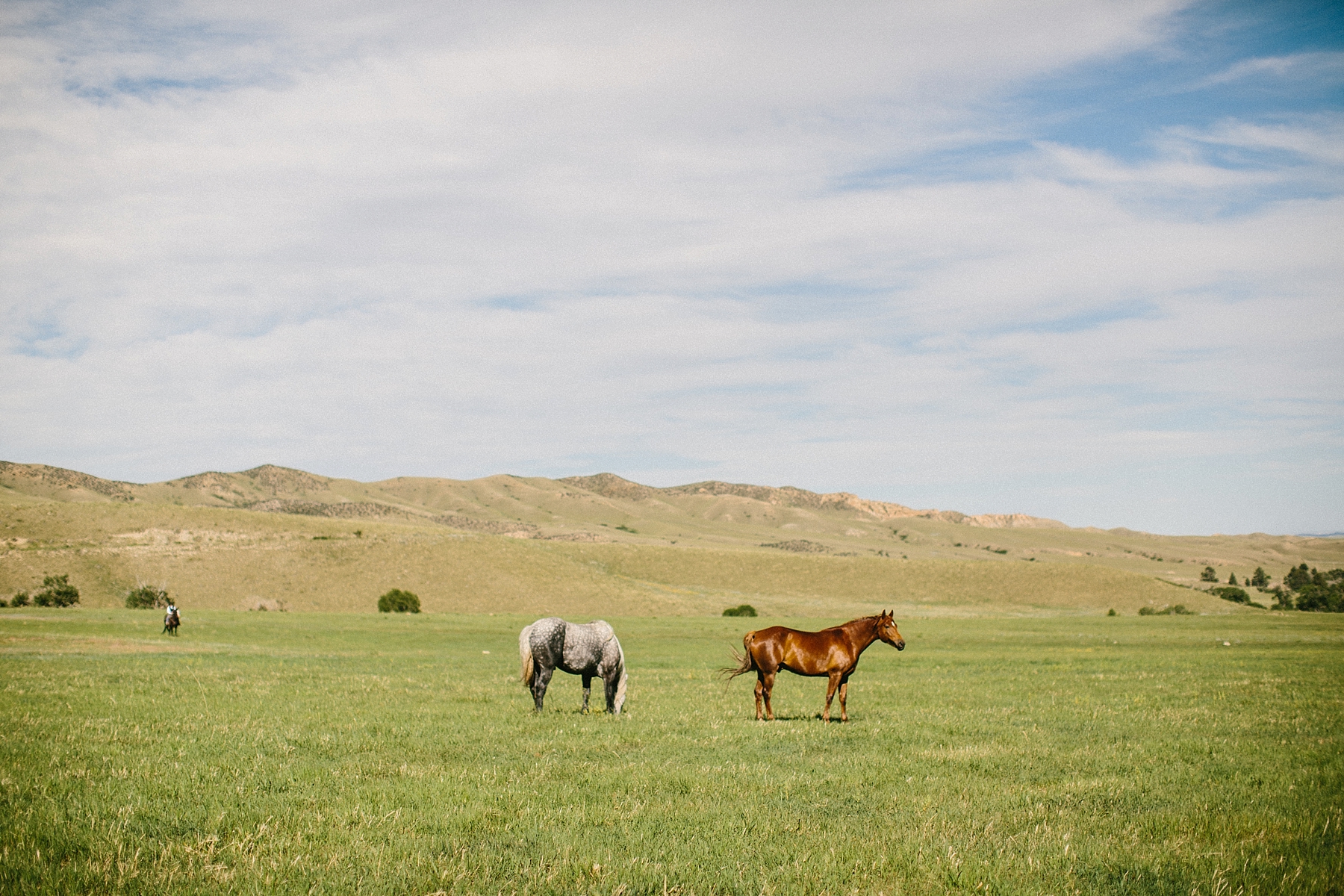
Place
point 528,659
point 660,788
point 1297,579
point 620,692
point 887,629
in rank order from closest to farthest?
point 660,788
point 887,629
point 528,659
point 620,692
point 1297,579

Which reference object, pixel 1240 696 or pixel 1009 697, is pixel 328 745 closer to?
pixel 1009 697

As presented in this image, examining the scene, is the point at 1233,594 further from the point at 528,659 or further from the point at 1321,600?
the point at 528,659

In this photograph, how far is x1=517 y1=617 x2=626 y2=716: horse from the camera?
18312 millimetres

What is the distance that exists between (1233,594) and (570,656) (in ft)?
396

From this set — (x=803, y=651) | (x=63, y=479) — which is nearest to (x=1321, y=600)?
(x=803, y=651)

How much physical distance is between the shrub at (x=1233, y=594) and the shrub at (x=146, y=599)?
402ft

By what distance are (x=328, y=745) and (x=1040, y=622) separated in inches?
2963

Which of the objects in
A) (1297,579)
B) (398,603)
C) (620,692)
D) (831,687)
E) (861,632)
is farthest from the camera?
(1297,579)

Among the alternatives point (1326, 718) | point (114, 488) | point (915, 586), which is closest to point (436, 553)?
point (915, 586)

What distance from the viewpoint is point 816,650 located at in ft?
57.5

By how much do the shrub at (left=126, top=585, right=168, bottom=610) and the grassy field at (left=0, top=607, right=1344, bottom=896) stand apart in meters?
60.8

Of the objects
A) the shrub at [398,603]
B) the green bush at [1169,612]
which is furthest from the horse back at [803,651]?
the green bush at [1169,612]

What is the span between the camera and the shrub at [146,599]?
77188 millimetres

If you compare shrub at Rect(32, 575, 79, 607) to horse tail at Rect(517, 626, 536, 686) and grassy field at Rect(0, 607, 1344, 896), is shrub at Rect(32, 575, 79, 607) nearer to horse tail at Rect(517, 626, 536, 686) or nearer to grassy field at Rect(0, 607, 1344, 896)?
grassy field at Rect(0, 607, 1344, 896)
